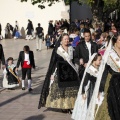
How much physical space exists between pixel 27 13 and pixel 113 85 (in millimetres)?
28853

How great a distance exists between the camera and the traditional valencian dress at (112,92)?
19.6ft

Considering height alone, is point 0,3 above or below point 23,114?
above

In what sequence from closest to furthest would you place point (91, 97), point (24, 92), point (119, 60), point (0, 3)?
point (119, 60) < point (91, 97) < point (24, 92) < point (0, 3)

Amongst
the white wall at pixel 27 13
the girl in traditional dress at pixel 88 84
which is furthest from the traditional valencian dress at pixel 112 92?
the white wall at pixel 27 13

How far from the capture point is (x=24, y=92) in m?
11.0

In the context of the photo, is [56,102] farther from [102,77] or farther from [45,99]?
[102,77]

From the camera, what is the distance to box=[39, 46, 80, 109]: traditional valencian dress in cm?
839

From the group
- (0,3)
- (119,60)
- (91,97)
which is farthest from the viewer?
Result: (0,3)

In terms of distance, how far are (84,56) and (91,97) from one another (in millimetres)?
1904

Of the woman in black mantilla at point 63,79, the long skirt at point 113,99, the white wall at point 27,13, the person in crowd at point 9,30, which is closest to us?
the long skirt at point 113,99

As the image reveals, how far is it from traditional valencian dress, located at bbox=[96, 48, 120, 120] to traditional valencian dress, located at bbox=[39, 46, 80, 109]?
213 centimetres

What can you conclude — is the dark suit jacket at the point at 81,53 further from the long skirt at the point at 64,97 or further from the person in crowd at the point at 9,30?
the person in crowd at the point at 9,30

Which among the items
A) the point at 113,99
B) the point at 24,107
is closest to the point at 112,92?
the point at 113,99

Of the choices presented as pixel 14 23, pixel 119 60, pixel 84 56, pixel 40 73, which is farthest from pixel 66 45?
pixel 14 23
